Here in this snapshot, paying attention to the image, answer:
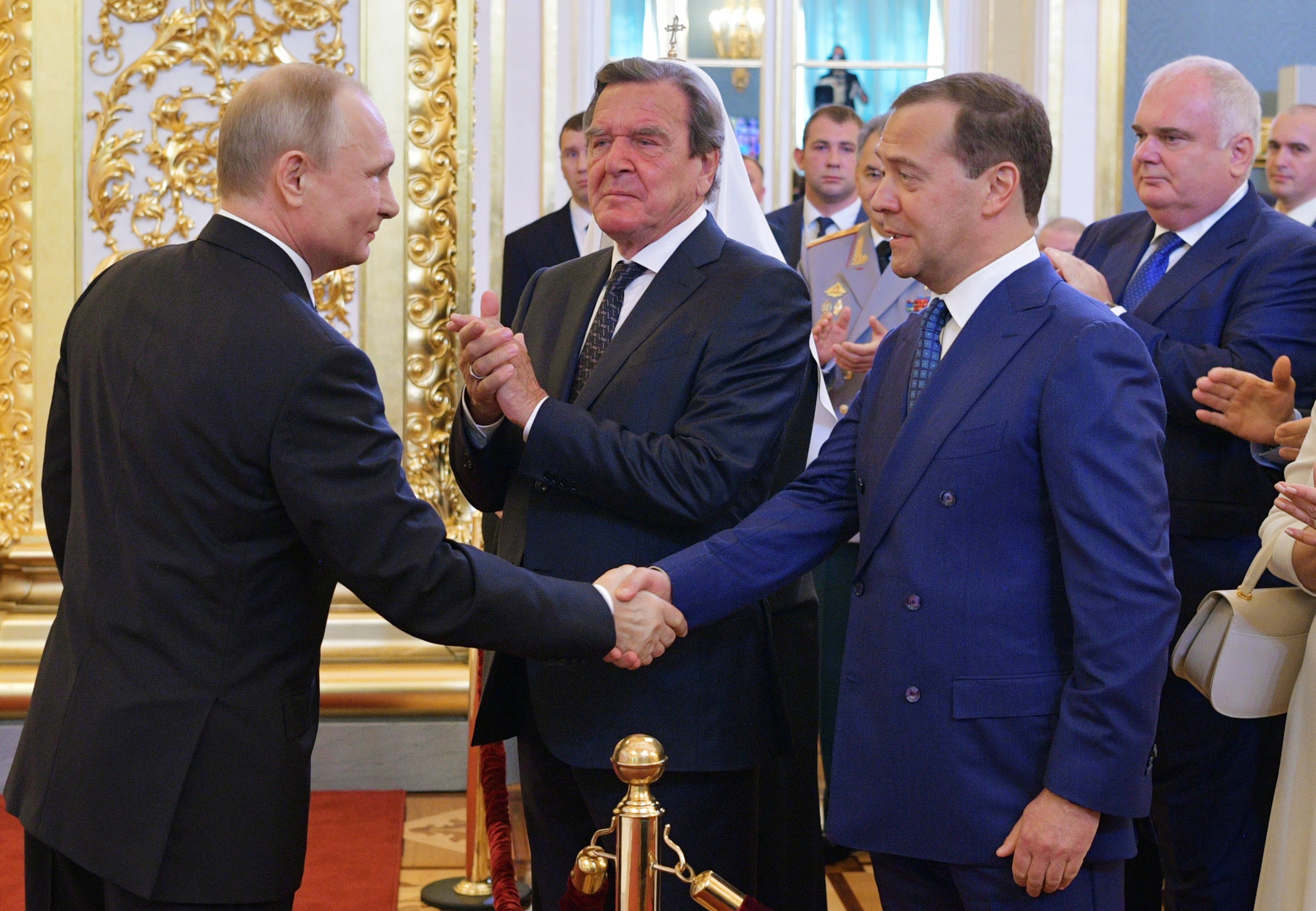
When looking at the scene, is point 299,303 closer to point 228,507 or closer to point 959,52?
point 228,507

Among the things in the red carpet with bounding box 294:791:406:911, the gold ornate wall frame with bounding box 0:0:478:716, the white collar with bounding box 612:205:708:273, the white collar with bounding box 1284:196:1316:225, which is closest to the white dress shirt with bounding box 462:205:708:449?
the white collar with bounding box 612:205:708:273

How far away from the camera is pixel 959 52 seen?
866 centimetres

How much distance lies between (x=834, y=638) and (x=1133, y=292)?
1.67 metres

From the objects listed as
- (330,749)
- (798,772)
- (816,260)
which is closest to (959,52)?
(816,260)

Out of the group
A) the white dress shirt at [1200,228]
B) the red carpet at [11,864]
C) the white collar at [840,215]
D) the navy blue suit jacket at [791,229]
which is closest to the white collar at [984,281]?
the white dress shirt at [1200,228]

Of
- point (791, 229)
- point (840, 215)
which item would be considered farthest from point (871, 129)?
point (840, 215)

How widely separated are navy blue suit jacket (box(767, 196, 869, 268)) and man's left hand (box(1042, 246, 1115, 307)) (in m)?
1.63

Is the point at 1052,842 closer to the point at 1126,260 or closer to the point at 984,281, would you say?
the point at 984,281

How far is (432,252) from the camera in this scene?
17.5ft

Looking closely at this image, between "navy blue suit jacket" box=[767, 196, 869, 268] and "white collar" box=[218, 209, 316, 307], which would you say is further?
"navy blue suit jacket" box=[767, 196, 869, 268]

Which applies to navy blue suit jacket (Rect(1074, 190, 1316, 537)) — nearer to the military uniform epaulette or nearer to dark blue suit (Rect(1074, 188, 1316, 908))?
dark blue suit (Rect(1074, 188, 1316, 908))

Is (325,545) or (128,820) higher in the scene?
(325,545)

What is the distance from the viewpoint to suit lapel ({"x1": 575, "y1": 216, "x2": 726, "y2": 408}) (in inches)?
108

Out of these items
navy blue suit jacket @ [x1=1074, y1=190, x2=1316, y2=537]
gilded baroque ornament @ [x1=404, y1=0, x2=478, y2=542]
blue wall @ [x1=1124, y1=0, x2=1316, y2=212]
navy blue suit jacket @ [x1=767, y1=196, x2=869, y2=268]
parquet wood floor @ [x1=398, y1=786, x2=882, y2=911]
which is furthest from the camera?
blue wall @ [x1=1124, y1=0, x2=1316, y2=212]
